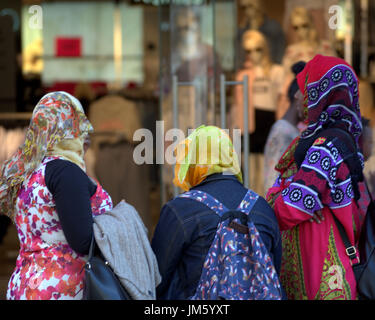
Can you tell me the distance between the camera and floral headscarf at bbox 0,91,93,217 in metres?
3.17

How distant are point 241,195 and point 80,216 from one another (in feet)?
2.26

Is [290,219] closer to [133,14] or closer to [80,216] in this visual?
[80,216]

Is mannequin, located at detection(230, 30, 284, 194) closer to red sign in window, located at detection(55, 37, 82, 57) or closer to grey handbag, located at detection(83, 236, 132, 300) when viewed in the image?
red sign in window, located at detection(55, 37, 82, 57)

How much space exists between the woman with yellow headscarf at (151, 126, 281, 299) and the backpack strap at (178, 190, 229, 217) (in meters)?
0.02

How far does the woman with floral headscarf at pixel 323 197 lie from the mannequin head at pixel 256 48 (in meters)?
3.12

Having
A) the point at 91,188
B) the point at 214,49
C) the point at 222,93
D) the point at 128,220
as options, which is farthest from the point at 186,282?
the point at 214,49

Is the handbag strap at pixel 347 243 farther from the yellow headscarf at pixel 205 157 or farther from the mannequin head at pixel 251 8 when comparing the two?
the mannequin head at pixel 251 8

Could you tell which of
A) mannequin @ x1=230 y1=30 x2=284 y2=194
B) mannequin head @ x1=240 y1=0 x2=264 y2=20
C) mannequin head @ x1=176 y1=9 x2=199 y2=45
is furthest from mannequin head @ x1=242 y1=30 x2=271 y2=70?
mannequin head @ x1=176 y1=9 x2=199 y2=45

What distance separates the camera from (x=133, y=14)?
6781 mm

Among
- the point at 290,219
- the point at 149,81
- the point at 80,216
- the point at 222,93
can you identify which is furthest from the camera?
the point at 149,81

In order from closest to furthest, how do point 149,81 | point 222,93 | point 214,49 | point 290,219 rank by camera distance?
1. point 290,219
2. point 222,93
3. point 214,49
4. point 149,81

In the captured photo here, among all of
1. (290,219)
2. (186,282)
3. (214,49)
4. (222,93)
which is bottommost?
(186,282)

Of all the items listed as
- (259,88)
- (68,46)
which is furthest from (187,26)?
(68,46)

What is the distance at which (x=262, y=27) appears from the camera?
6.61 m
